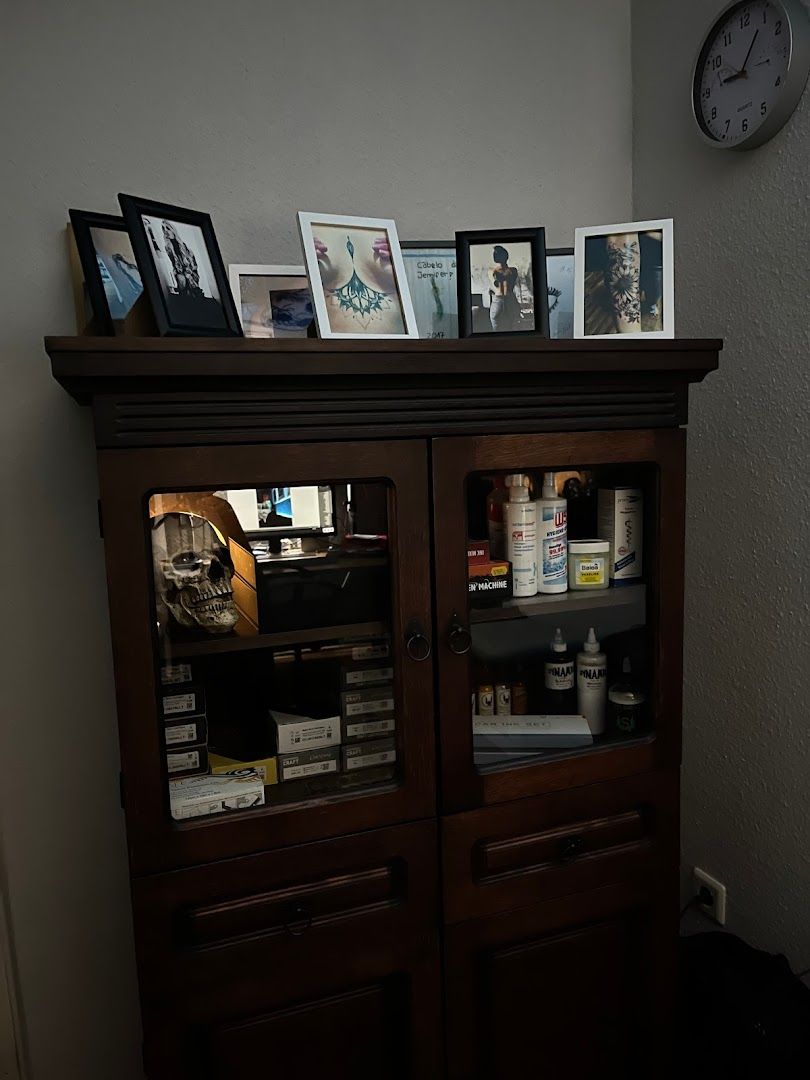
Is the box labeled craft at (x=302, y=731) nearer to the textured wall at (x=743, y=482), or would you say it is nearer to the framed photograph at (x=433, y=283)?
the framed photograph at (x=433, y=283)

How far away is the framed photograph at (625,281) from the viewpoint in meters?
1.37

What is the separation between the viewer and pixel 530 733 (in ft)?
4.55

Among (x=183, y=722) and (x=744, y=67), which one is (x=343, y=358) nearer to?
(x=183, y=722)

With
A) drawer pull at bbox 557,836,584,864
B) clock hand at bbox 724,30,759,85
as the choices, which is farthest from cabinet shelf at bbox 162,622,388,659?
clock hand at bbox 724,30,759,85

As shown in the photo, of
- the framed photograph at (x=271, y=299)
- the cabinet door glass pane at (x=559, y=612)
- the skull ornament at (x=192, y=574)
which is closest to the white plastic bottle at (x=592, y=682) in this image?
the cabinet door glass pane at (x=559, y=612)

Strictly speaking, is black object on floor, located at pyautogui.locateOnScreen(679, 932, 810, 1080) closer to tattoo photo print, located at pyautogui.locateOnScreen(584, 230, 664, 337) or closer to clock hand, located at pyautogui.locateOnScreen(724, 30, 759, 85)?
tattoo photo print, located at pyautogui.locateOnScreen(584, 230, 664, 337)

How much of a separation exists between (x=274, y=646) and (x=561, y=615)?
520 millimetres

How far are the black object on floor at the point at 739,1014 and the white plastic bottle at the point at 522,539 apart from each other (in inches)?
33.4

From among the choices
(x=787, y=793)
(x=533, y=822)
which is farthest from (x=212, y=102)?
(x=787, y=793)

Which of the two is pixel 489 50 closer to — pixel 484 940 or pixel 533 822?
pixel 533 822

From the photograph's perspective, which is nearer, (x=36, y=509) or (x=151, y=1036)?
(x=151, y=1036)

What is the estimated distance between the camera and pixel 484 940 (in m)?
1.32

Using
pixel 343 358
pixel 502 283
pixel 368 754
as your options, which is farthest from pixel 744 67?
pixel 368 754

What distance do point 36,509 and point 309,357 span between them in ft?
2.24
